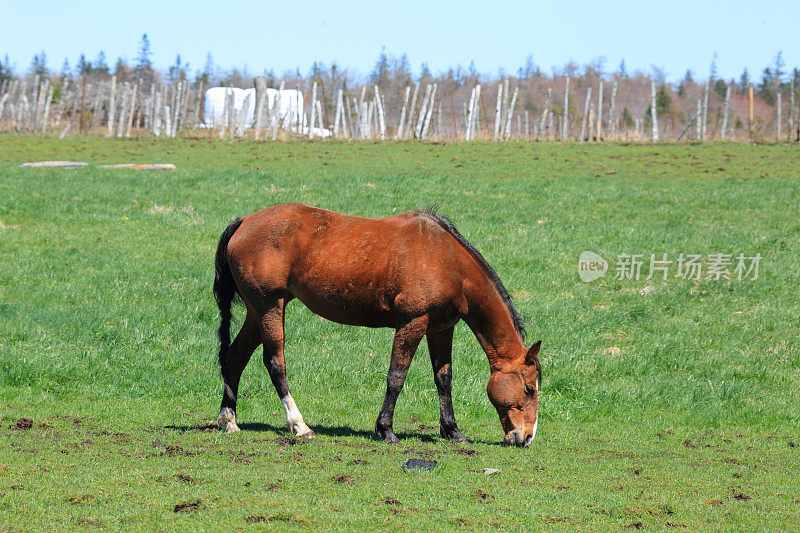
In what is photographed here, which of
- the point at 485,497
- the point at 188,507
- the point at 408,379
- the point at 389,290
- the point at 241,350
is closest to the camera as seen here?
the point at 188,507

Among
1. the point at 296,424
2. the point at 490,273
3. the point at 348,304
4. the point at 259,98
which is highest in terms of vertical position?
the point at 259,98

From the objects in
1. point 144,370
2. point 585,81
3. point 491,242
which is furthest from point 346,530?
point 585,81

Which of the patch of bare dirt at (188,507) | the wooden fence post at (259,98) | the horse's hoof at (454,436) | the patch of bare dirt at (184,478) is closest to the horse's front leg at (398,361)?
the horse's hoof at (454,436)

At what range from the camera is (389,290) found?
7.79m

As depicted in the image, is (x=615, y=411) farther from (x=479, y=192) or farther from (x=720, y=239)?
(x=479, y=192)

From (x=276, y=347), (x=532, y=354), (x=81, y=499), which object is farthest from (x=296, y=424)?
(x=81, y=499)

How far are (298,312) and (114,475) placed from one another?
7139 mm

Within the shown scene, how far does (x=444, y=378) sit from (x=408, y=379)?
2.31 m

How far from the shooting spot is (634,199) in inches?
860

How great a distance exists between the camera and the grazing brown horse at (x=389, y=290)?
774 centimetres

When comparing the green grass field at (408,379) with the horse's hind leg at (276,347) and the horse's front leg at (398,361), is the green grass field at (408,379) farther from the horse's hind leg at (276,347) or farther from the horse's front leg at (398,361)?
the horse's hind leg at (276,347)

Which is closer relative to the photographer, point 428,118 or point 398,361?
point 398,361

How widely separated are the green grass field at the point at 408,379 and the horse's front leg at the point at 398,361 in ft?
0.84

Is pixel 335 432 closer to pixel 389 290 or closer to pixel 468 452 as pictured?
pixel 468 452
